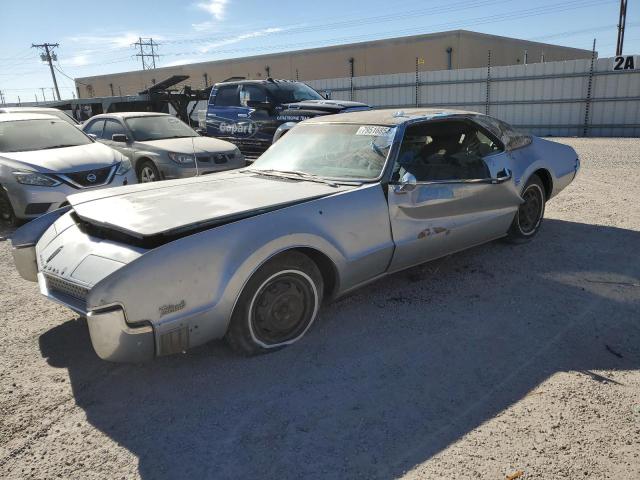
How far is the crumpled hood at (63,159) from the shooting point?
6.50 metres

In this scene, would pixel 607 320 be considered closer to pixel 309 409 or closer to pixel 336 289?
pixel 336 289

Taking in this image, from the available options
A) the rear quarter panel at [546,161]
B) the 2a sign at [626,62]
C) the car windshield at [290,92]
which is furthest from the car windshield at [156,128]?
the 2a sign at [626,62]

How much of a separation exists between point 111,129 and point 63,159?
9.36 feet

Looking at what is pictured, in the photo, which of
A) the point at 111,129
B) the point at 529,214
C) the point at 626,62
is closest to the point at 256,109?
the point at 111,129

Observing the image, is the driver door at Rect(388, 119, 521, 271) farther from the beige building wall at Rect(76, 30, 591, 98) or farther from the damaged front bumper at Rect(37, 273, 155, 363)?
the beige building wall at Rect(76, 30, 591, 98)

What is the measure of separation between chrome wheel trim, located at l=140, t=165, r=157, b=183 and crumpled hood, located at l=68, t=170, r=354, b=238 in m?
4.58

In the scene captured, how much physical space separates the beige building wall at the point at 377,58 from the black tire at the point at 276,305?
2480cm

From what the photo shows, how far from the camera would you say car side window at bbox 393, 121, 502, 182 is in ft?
13.1

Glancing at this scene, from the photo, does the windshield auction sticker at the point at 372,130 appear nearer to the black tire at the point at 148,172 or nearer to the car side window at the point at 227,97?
the black tire at the point at 148,172

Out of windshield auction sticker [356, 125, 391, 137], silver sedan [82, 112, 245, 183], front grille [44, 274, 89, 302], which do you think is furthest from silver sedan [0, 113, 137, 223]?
windshield auction sticker [356, 125, 391, 137]

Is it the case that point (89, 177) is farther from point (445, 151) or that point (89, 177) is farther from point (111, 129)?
point (445, 151)

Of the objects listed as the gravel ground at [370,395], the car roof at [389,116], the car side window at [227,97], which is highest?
the car side window at [227,97]

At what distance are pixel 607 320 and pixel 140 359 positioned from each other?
3.14m

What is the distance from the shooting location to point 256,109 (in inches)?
410
